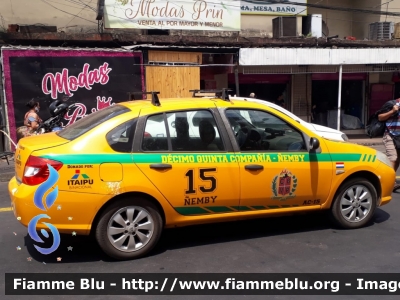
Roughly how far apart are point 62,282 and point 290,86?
13.8 meters

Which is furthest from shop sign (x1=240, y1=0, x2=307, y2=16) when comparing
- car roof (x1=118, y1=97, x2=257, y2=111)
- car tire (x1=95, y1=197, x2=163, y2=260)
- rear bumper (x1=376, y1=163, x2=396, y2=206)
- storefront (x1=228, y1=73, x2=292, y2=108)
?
car tire (x1=95, y1=197, x2=163, y2=260)

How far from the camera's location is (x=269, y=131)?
193 inches

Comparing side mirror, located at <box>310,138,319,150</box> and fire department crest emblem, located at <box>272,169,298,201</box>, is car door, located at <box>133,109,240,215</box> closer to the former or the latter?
fire department crest emblem, located at <box>272,169,298,201</box>

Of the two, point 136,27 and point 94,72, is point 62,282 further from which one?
point 136,27

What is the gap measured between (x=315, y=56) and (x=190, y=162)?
10.4 metres

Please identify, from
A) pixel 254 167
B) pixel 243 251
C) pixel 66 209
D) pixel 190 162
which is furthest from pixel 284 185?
pixel 66 209

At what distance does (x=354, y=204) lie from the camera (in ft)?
17.1

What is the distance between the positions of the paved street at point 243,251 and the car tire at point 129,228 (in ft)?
0.42

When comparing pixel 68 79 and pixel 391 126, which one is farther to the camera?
pixel 68 79

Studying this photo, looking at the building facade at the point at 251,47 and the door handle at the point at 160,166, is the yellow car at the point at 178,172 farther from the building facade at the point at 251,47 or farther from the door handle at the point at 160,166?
the building facade at the point at 251,47

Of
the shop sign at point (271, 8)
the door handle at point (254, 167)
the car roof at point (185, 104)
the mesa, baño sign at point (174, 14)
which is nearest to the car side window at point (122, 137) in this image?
the car roof at point (185, 104)

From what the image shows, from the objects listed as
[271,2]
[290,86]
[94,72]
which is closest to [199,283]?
[94,72]

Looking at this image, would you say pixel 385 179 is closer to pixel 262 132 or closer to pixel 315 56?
pixel 262 132

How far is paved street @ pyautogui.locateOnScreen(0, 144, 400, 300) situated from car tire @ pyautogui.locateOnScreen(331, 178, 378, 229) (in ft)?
0.41
